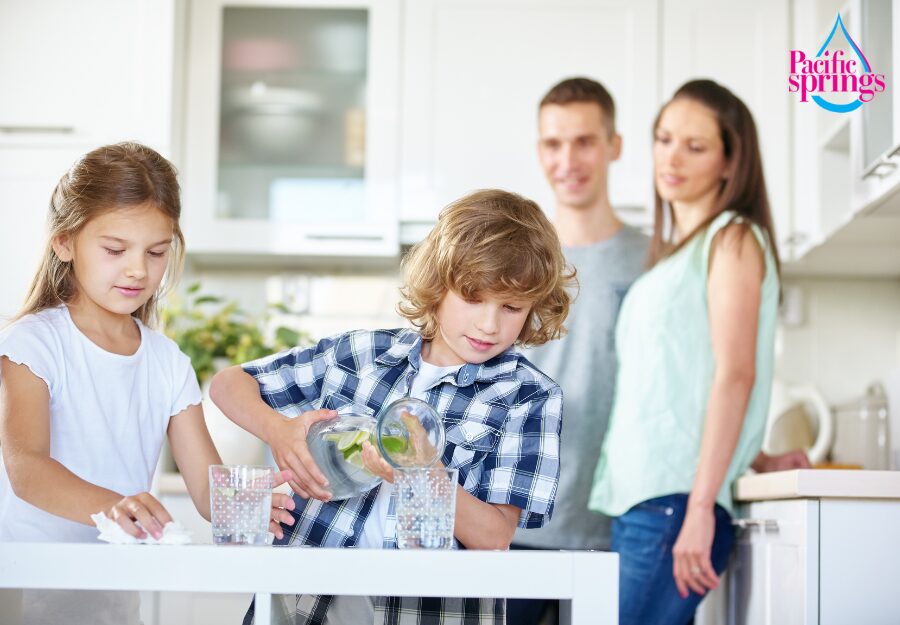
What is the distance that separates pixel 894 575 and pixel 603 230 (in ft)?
3.18

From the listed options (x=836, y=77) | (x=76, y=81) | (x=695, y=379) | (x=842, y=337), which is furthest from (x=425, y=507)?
(x=842, y=337)

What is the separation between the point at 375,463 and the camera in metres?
0.95

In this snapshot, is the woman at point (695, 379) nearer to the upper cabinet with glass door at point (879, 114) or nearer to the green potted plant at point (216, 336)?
the upper cabinet with glass door at point (879, 114)

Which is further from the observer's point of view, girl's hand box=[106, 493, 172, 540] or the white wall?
the white wall

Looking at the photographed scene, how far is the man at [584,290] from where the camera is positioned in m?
2.12

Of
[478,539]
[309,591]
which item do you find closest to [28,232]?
[478,539]

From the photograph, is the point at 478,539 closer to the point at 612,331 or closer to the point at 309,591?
the point at 309,591

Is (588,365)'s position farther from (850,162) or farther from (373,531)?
(373,531)

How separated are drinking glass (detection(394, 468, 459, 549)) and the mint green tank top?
0.99m

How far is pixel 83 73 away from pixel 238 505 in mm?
2008

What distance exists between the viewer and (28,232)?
257 centimetres

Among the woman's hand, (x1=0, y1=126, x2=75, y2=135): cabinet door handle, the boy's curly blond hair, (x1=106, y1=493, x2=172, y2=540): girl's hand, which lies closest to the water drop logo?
the woman's hand

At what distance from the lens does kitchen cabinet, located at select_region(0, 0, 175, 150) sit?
2.63 metres

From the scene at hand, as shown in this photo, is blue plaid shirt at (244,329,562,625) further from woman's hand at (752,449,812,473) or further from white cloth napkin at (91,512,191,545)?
woman's hand at (752,449,812,473)
